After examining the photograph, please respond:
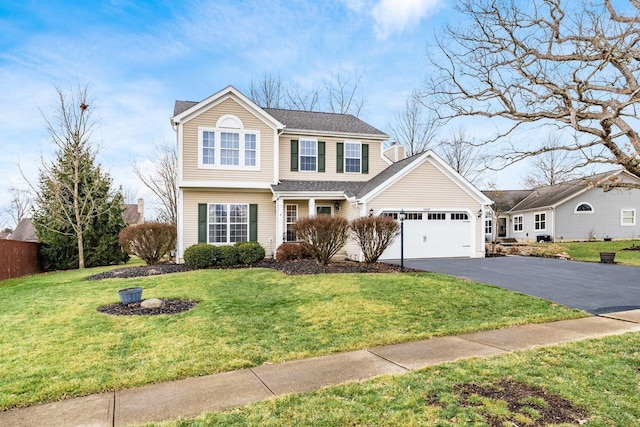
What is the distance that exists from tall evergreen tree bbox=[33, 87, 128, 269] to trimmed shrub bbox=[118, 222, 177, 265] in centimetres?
370

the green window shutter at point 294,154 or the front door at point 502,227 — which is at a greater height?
the green window shutter at point 294,154

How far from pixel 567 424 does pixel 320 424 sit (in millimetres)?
2135

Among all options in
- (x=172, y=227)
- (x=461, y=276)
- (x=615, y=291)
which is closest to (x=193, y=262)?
(x=172, y=227)

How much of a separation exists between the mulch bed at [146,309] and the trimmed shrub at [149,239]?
7829 millimetres

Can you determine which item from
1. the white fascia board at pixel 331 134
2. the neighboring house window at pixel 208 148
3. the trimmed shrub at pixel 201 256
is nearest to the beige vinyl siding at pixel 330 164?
the white fascia board at pixel 331 134

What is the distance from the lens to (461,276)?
12.0m

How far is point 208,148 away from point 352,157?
6.97 meters

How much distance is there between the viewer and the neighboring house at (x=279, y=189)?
16594 mm

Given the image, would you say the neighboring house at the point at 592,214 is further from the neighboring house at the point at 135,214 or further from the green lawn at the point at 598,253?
the neighboring house at the point at 135,214

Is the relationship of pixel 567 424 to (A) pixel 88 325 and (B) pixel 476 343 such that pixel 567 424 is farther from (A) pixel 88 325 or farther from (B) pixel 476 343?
(A) pixel 88 325

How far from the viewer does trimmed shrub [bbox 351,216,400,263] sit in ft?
43.8

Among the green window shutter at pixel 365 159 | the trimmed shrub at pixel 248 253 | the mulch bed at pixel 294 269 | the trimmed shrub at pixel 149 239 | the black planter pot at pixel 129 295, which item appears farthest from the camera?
the green window shutter at pixel 365 159

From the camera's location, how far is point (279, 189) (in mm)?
16859

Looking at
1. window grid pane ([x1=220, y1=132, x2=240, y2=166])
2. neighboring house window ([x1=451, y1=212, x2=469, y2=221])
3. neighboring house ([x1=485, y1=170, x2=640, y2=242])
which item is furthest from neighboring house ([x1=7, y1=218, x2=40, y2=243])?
neighboring house ([x1=485, y1=170, x2=640, y2=242])
